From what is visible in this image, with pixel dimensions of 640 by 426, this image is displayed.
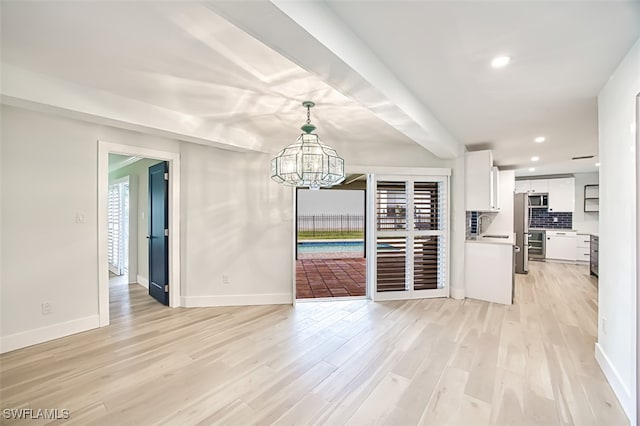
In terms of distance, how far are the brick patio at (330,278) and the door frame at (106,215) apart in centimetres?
182

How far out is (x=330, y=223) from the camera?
1036cm

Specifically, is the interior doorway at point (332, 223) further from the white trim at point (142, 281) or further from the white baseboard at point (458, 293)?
the white trim at point (142, 281)

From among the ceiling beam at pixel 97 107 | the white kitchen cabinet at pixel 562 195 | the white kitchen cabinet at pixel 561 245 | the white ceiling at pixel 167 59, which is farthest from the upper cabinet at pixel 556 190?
the ceiling beam at pixel 97 107

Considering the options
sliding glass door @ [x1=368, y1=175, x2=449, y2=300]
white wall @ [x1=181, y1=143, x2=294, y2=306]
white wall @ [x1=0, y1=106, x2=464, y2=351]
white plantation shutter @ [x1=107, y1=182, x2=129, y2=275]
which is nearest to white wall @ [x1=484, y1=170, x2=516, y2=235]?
white wall @ [x1=0, y1=106, x2=464, y2=351]

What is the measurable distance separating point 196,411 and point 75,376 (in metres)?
1.19

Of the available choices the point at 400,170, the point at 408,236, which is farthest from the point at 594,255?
the point at 400,170

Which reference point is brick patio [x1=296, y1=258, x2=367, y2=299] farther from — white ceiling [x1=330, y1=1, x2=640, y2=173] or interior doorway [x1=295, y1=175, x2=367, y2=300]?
white ceiling [x1=330, y1=1, x2=640, y2=173]

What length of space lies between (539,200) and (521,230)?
7.50 ft

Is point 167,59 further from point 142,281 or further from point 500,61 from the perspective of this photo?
point 142,281

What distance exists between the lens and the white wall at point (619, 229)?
1.90 metres

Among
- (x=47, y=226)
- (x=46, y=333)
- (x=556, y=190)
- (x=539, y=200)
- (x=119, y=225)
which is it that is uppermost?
(x=556, y=190)

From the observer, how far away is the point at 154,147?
3.84 m

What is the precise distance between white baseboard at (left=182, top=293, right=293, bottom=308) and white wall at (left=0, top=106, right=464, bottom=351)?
0.5 inches

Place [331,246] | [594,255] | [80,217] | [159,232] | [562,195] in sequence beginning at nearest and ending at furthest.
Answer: [80,217] → [159,232] → [594,255] → [562,195] → [331,246]
